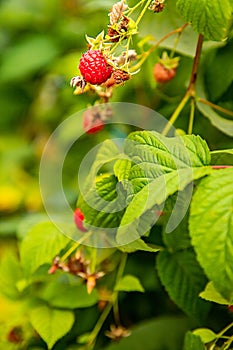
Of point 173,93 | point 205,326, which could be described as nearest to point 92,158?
point 173,93

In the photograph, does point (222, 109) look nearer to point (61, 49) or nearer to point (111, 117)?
point (111, 117)

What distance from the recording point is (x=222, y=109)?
0.76 metres

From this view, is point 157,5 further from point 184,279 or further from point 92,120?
point 184,279

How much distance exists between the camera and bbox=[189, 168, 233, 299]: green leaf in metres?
0.48

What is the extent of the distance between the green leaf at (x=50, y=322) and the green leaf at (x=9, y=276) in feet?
0.17

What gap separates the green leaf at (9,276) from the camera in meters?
0.88

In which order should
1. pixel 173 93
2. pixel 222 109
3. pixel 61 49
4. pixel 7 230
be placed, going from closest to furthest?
pixel 222 109
pixel 173 93
pixel 7 230
pixel 61 49

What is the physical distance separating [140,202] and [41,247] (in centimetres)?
28

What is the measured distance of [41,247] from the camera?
0.79 m

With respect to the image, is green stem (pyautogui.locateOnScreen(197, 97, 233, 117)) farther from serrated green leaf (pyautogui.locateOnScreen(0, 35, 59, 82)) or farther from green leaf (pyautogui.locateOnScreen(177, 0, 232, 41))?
serrated green leaf (pyautogui.locateOnScreen(0, 35, 59, 82))

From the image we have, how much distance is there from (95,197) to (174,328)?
13.3 inches

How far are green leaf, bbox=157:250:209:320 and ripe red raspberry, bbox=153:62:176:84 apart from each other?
23cm

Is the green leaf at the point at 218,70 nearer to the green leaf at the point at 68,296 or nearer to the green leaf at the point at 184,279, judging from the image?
the green leaf at the point at 184,279

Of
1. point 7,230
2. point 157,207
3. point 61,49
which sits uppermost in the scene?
point 61,49
